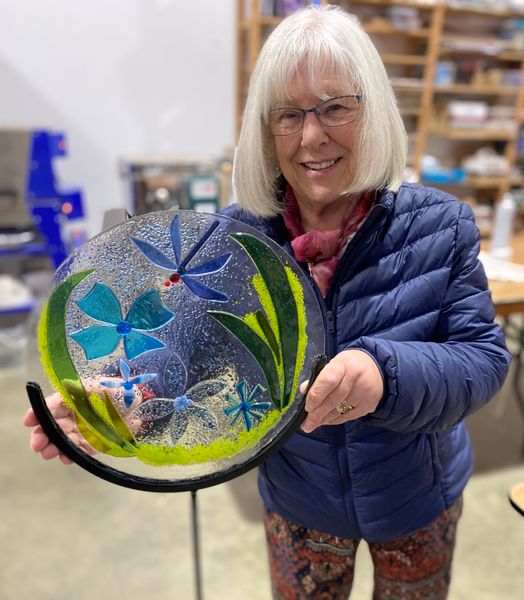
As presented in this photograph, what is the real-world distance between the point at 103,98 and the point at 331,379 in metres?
3.30

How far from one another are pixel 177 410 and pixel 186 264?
0.67ft

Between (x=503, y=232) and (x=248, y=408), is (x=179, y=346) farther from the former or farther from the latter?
(x=503, y=232)

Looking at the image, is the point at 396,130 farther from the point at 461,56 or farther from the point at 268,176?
the point at 461,56

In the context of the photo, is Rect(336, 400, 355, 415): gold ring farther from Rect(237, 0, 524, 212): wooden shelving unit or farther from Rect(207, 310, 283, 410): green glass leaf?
Rect(237, 0, 524, 212): wooden shelving unit

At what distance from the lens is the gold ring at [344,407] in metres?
0.64

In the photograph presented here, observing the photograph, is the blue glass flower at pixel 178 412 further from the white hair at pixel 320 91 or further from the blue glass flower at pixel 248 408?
the white hair at pixel 320 91

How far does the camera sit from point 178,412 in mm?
724

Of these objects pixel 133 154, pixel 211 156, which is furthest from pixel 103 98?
pixel 211 156

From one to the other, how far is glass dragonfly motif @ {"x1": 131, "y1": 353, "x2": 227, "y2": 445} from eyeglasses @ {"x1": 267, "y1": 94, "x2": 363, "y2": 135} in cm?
39

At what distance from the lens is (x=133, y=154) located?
11.7ft

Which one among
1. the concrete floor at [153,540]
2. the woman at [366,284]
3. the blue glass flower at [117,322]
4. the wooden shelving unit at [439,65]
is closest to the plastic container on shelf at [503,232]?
the concrete floor at [153,540]

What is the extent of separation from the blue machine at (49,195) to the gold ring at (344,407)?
2688 millimetres

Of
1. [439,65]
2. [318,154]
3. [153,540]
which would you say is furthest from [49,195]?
[439,65]

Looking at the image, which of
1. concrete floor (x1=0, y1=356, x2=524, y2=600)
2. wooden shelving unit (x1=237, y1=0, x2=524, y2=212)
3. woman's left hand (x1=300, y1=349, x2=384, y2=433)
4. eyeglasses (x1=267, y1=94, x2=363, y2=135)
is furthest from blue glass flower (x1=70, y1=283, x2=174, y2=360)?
wooden shelving unit (x1=237, y1=0, x2=524, y2=212)
